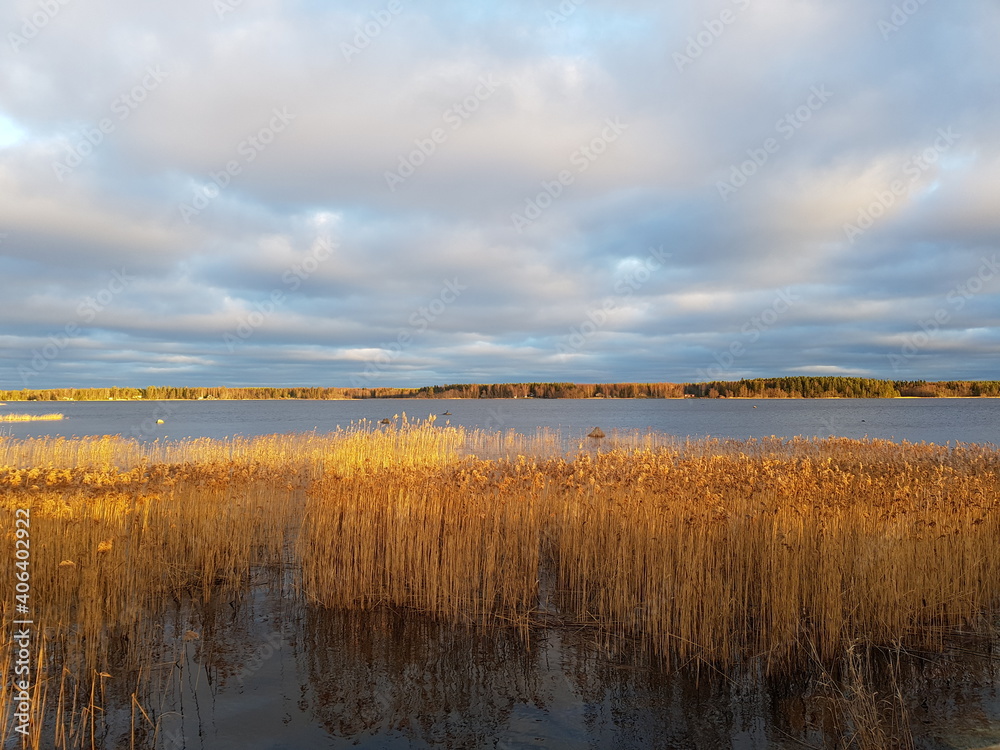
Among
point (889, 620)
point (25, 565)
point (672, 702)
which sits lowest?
point (672, 702)

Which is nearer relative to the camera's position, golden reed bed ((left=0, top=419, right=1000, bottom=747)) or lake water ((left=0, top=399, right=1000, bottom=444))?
golden reed bed ((left=0, top=419, right=1000, bottom=747))

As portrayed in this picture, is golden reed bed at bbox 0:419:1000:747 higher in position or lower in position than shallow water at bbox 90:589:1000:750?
higher

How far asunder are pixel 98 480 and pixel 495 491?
8249 mm

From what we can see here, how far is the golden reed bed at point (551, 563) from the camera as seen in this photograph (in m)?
5.96

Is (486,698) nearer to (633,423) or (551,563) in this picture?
(551,563)

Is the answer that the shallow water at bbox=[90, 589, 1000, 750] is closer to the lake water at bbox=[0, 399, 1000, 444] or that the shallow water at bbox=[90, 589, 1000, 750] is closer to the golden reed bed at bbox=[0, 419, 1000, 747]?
the golden reed bed at bbox=[0, 419, 1000, 747]

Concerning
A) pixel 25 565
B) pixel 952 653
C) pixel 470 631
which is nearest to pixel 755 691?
pixel 952 653

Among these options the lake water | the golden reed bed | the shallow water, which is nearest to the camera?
the shallow water

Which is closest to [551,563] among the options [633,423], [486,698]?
[486,698]

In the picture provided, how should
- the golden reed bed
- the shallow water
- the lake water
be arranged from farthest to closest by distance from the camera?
the lake water < the golden reed bed < the shallow water

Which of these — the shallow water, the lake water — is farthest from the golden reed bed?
the lake water

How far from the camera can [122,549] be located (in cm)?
717

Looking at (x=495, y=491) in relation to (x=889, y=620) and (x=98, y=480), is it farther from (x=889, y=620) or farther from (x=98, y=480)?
(x=98, y=480)

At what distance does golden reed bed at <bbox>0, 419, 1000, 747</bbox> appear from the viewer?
596cm
